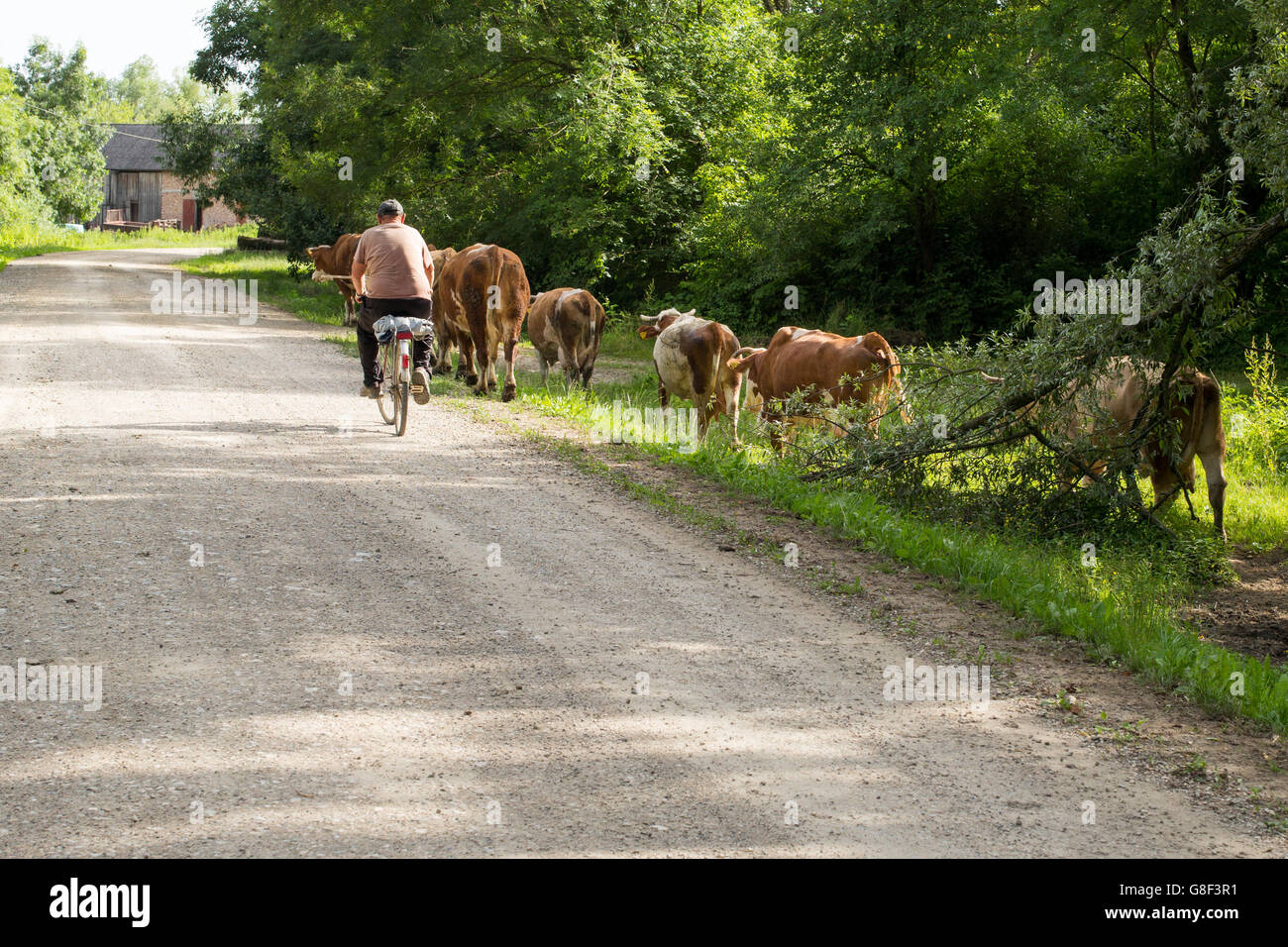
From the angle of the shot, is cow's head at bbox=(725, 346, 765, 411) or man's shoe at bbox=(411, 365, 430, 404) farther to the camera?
cow's head at bbox=(725, 346, 765, 411)

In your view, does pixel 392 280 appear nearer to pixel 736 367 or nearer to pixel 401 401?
pixel 401 401

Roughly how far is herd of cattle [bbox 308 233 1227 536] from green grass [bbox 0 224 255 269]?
2561cm

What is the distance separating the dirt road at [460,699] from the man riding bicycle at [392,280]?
2.22m

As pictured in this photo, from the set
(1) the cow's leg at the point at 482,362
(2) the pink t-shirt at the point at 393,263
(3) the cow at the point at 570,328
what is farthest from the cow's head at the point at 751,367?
(1) the cow's leg at the point at 482,362

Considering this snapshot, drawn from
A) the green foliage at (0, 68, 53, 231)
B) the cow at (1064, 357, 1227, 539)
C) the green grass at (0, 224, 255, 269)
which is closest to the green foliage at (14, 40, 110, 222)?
the green foliage at (0, 68, 53, 231)

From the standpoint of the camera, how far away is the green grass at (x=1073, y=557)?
235 inches

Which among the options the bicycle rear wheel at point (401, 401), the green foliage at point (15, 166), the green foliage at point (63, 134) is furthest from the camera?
the green foliage at point (63, 134)

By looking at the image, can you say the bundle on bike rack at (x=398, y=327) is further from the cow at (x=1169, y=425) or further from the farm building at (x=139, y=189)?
the farm building at (x=139, y=189)

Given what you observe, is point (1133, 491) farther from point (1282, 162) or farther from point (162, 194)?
point (162, 194)

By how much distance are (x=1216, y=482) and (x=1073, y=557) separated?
2484mm

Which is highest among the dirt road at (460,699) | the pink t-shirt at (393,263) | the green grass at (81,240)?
the green grass at (81,240)

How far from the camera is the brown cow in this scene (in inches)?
425

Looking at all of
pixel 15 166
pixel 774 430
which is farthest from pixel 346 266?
pixel 15 166

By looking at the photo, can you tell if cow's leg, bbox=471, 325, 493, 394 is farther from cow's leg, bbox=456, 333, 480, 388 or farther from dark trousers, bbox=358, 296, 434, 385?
dark trousers, bbox=358, 296, 434, 385
